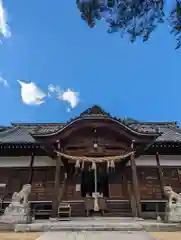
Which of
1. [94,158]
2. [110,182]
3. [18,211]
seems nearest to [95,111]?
[94,158]

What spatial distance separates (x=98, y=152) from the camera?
11430 mm

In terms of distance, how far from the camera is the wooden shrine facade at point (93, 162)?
1113 centimetres

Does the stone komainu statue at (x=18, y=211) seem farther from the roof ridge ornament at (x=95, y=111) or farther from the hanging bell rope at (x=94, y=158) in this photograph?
the roof ridge ornament at (x=95, y=111)

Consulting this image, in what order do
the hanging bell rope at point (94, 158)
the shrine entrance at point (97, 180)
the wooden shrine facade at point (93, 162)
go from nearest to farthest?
1. the hanging bell rope at point (94, 158)
2. the wooden shrine facade at point (93, 162)
3. the shrine entrance at point (97, 180)

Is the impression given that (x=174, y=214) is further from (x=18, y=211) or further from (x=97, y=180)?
(x=18, y=211)

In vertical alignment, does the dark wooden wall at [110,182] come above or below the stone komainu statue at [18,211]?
above

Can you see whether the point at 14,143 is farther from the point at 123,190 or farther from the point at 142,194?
the point at 142,194

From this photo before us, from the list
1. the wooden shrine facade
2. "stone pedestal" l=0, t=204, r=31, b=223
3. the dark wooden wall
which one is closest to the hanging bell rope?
the wooden shrine facade

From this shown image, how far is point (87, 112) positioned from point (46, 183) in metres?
4.56

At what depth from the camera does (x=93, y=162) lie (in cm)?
1098

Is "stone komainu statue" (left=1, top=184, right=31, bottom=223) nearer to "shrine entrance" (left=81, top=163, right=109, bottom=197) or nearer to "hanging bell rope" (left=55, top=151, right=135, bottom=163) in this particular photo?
"hanging bell rope" (left=55, top=151, right=135, bottom=163)

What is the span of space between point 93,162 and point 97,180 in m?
2.59

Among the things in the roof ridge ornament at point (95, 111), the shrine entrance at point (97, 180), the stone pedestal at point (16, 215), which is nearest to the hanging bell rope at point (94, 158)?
the shrine entrance at point (97, 180)

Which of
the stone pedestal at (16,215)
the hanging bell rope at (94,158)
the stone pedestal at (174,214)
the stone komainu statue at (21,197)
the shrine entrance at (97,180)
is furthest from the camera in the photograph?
the shrine entrance at (97,180)
